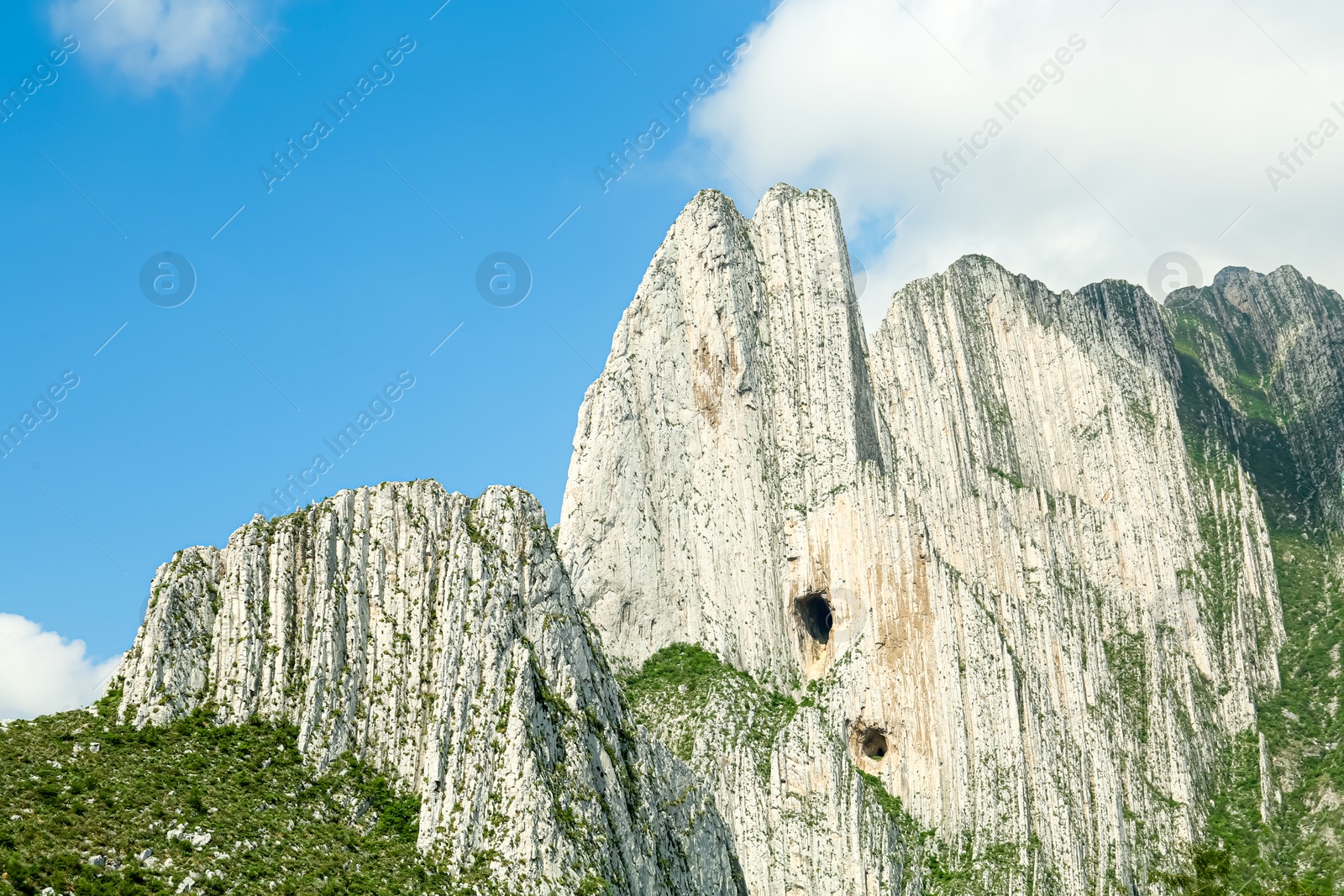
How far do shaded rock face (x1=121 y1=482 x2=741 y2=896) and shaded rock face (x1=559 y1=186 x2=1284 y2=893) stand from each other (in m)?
47.6

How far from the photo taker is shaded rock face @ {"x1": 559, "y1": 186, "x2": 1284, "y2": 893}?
138 metres

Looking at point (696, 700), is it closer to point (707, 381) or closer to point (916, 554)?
point (916, 554)

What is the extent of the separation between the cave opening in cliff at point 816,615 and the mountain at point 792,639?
0.44 metres

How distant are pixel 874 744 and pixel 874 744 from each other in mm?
79

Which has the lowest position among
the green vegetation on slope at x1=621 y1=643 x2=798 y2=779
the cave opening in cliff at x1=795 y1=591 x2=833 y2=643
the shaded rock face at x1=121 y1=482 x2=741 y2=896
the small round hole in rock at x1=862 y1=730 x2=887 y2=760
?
the shaded rock face at x1=121 y1=482 x2=741 y2=896

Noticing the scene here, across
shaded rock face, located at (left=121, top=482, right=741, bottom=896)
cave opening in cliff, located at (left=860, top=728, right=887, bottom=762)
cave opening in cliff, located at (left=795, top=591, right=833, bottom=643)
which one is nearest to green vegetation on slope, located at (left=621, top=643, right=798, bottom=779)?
cave opening in cliff, located at (left=860, top=728, right=887, bottom=762)

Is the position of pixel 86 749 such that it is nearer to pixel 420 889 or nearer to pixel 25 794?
pixel 25 794

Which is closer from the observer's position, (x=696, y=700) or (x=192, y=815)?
(x=192, y=815)

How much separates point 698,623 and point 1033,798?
3519cm

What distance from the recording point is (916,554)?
147000 mm

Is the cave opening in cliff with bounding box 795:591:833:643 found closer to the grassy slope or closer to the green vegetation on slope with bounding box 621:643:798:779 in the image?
the green vegetation on slope with bounding box 621:643:798:779

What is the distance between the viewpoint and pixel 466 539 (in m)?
83.2

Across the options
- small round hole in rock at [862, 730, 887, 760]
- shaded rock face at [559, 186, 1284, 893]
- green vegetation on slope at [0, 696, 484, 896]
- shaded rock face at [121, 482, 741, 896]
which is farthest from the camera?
small round hole in rock at [862, 730, 887, 760]

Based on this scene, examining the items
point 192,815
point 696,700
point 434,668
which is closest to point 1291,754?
point 696,700
